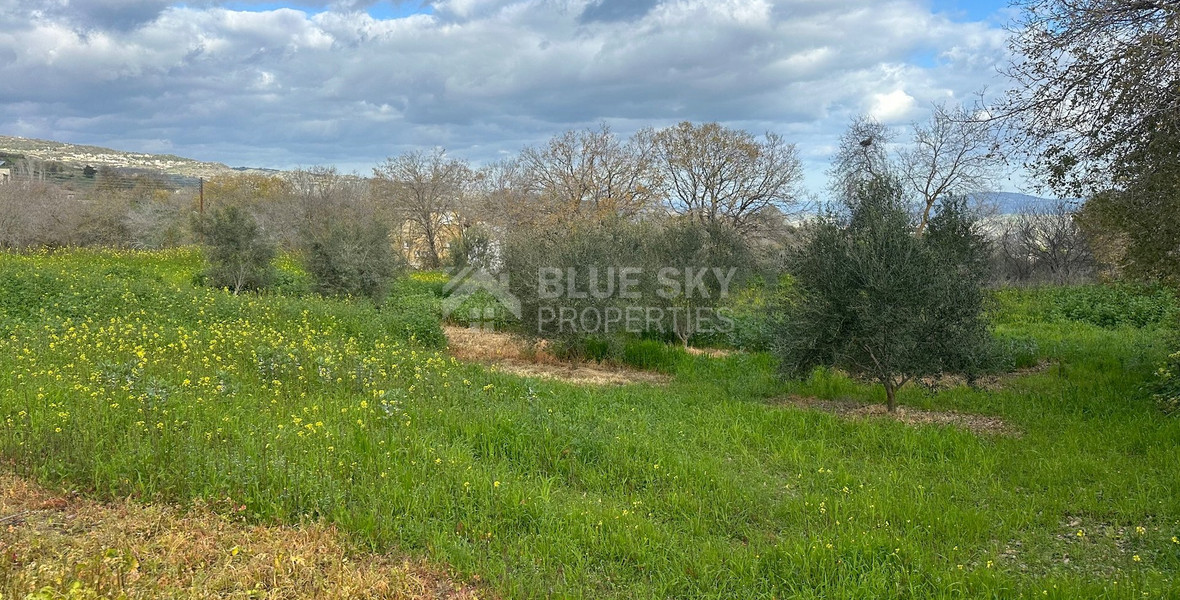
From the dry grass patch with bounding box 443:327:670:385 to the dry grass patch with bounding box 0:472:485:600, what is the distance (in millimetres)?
7255

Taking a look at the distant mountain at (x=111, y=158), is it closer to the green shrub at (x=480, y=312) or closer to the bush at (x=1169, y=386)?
the green shrub at (x=480, y=312)

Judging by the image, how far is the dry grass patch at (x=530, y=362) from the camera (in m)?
12.2

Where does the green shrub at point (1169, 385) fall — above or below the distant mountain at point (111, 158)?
below

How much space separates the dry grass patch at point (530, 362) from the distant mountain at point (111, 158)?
67944mm

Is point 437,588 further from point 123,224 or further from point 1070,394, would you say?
point 123,224

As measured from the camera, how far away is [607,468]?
6.20 metres

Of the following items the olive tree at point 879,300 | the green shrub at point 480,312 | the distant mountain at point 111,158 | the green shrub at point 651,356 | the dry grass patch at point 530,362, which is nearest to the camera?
the olive tree at point 879,300

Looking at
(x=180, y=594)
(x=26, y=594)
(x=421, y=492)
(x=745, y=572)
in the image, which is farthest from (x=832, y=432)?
(x=26, y=594)

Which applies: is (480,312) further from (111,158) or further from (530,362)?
(111,158)

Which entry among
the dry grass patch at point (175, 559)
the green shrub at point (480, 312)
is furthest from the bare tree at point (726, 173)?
the dry grass patch at point (175, 559)

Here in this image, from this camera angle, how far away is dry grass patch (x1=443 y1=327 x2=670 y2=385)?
40.1 ft

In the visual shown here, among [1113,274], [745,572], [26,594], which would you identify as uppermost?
[1113,274]

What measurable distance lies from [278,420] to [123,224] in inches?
1300

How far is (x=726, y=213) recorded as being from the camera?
36.5 m
